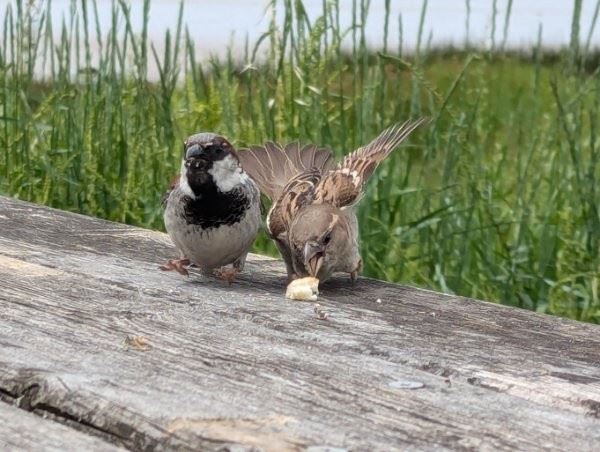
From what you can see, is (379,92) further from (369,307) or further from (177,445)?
(177,445)

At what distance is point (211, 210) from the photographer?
287 centimetres

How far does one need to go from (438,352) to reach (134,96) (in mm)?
2342

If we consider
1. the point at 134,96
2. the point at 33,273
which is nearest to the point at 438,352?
the point at 33,273

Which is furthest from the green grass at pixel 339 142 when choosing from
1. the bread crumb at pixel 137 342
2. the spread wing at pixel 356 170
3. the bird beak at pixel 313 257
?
the bread crumb at pixel 137 342

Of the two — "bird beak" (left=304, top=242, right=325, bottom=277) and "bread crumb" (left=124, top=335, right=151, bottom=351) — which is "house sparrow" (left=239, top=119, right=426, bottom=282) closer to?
"bird beak" (left=304, top=242, right=325, bottom=277)

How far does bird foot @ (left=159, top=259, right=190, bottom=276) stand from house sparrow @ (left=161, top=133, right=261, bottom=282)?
0.21ft

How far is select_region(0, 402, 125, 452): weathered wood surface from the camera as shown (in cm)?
146

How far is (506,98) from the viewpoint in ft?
16.9

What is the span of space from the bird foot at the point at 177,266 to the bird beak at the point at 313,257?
25cm

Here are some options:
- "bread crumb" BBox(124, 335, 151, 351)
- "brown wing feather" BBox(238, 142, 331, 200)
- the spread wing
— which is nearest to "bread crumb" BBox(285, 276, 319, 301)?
"bread crumb" BBox(124, 335, 151, 351)

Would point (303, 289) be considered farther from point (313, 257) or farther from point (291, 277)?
point (313, 257)

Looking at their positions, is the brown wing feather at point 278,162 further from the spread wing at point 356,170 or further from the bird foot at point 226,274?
the bird foot at point 226,274

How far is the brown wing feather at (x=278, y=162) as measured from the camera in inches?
138

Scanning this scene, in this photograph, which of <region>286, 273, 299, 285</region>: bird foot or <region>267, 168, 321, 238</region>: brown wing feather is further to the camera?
<region>267, 168, 321, 238</region>: brown wing feather
